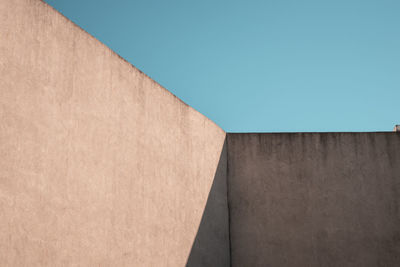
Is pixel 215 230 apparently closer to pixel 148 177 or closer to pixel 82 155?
pixel 148 177

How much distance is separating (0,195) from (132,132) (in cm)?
217

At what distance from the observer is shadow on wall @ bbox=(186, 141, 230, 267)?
7.20 m

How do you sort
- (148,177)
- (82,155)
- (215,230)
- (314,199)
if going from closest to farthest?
1. (82,155)
2. (148,177)
3. (215,230)
4. (314,199)

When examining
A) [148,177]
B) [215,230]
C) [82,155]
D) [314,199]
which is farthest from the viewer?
[314,199]

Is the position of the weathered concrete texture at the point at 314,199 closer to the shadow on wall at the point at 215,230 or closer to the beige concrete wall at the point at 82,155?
the shadow on wall at the point at 215,230

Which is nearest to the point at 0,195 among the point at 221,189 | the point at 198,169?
the point at 198,169

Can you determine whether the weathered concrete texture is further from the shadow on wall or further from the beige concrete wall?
the beige concrete wall

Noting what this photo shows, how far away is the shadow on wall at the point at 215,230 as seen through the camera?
23.6 feet

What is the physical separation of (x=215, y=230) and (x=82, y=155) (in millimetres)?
3189

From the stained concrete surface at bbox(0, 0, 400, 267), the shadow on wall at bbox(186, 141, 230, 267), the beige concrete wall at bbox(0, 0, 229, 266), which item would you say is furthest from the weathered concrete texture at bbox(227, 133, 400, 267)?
the beige concrete wall at bbox(0, 0, 229, 266)

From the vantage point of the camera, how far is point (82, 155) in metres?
5.21

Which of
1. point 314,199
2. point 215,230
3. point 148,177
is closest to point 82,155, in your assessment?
point 148,177

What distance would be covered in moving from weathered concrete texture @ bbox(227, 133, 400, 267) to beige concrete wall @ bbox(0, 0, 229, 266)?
1.39 m

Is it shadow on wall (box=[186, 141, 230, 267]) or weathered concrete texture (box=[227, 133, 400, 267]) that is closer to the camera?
shadow on wall (box=[186, 141, 230, 267])
